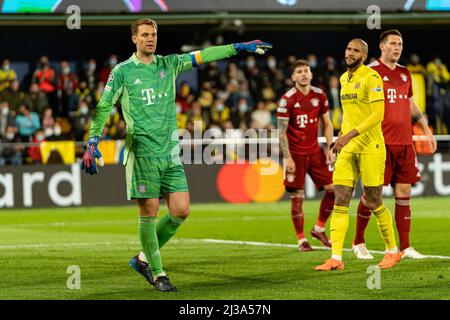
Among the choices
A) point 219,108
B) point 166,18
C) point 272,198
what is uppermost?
point 166,18

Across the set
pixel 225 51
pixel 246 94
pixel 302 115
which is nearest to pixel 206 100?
pixel 246 94

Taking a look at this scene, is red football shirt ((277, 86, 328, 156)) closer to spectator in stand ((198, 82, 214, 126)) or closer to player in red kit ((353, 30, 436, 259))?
player in red kit ((353, 30, 436, 259))

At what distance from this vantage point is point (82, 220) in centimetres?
2005

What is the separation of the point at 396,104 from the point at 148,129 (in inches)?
141

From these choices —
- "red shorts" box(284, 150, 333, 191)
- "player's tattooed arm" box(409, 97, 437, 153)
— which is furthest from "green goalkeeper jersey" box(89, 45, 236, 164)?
"red shorts" box(284, 150, 333, 191)

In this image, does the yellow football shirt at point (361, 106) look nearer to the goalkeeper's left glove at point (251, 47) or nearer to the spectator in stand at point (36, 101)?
the goalkeeper's left glove at point (251, 47)

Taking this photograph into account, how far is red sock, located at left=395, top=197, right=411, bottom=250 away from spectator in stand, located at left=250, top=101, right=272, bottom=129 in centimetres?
1367

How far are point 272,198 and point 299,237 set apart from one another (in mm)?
10743

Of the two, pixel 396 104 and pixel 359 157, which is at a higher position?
pixel 396 104

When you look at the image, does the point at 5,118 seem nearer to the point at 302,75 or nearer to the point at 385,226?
the point at 302,75

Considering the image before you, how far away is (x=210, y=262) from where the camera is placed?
12406 millimetres

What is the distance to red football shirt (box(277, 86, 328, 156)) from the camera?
46.4 ft
